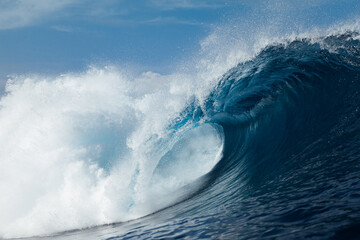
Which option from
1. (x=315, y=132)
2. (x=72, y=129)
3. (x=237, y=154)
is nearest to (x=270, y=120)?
(x=237, y=154)

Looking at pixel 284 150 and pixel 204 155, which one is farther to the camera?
pixel 204 155

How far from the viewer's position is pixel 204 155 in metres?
9.72

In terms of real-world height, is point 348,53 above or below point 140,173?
above

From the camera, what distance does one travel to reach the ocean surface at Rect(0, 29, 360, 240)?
13.9 feet

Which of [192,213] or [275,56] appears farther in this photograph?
[275,56]

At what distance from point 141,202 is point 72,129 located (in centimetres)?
423

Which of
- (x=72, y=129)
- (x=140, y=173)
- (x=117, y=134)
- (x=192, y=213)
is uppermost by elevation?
(x=72, y=129)

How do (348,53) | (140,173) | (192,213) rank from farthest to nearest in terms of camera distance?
(348,53) < (140,173) < (192,213)

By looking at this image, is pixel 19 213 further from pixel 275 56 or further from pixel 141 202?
pixel 275 56

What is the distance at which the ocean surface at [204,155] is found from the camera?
13.9 ft

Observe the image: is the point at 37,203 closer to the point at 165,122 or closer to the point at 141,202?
the point at 141,202

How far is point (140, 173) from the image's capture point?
26.2 ft

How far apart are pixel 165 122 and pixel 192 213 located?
484 centimetres

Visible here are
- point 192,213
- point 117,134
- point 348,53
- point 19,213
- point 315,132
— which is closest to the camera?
point 192,213
